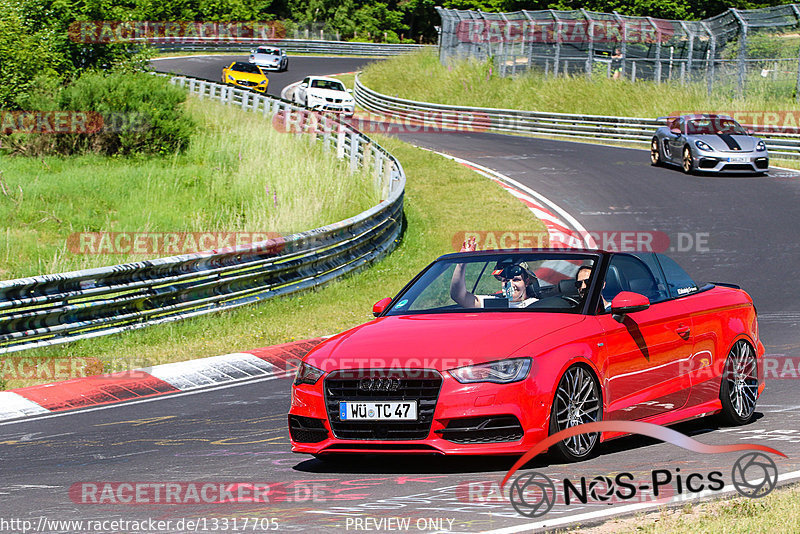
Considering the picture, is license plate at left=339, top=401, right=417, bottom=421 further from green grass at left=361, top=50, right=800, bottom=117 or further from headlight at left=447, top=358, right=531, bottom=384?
green grass at left=361, top=50, right=800, bottom=117

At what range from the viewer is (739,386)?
8359mm

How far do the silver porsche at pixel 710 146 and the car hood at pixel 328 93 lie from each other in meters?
17.6

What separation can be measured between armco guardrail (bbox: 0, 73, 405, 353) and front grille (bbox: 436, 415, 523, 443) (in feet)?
21.4

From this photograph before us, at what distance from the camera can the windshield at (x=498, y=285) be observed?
7.68m

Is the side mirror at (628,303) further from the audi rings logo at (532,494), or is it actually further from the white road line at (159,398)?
the white road line at (159,398)

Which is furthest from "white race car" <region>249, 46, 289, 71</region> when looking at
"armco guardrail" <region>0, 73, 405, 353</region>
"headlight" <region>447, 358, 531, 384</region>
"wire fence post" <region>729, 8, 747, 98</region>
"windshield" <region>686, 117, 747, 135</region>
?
"headlight" <region>447, 358, 531, 384</region>

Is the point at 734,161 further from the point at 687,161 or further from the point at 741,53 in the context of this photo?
the point at 741,53

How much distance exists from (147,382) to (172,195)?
14364 mm

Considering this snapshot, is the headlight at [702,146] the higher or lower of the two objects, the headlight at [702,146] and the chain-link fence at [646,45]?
the lower

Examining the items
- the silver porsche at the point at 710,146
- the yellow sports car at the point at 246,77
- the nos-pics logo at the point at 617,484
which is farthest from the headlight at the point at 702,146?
the yellow sports car at the point at 246,77

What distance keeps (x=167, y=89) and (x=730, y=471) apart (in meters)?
29.0

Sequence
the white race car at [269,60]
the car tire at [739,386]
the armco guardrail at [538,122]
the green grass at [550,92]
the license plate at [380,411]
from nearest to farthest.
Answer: the license plate at [380,411] → the car tire at [739,386] → the armco guardrail at [538,122] → the green grass at [550,92] → the white race car at [269,60]

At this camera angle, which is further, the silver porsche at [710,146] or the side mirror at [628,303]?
the silver porsche at [710,146]

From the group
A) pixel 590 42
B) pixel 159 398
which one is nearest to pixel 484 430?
pixel 159 398
